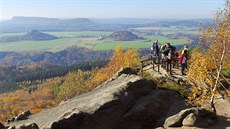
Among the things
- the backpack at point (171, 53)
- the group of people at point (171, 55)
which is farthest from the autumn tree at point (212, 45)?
the backpack at point (171, 53)

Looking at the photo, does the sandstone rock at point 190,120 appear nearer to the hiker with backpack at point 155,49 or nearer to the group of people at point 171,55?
the group of people at point 171,55

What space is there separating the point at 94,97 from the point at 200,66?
9.36 m

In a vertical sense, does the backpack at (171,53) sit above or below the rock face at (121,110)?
above

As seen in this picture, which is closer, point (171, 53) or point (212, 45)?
point (212, 45)

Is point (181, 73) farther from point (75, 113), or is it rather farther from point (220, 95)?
point (75, 113)

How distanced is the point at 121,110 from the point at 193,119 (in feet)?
18.6

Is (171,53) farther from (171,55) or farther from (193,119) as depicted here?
(193,119)

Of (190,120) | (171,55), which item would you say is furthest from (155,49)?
(190,120)

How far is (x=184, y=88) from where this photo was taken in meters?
31.3

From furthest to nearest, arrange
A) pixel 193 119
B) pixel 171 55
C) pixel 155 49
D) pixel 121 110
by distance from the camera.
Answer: pixel 155 49, pixel 171 55, pixel 121 110, pixel 193 119

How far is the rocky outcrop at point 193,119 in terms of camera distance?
877 inches

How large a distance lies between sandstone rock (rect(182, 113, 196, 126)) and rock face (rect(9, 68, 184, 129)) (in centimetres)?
287

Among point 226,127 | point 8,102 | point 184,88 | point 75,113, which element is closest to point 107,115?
point 75,113

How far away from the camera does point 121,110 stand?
24.4 meters
